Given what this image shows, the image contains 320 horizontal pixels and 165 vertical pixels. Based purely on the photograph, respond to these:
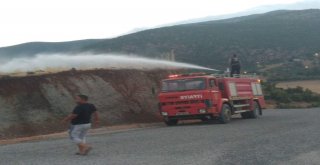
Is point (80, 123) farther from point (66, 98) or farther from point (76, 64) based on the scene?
point (76, 64)

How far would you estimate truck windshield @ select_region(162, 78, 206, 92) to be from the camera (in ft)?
77.7

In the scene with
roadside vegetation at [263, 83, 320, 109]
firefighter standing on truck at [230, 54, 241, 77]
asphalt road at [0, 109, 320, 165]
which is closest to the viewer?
asphalt road at [0, 109, 320, 165]

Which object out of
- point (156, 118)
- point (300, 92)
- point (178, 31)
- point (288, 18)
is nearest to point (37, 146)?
point (156, 118)

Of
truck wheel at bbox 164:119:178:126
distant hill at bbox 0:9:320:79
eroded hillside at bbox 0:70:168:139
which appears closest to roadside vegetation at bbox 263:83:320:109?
eroded hillside at bbox 0:70:168:139

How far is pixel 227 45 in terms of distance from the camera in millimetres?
87000

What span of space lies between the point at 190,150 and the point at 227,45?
2913 inches

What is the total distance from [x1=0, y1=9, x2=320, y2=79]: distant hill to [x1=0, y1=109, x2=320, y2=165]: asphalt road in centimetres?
5392

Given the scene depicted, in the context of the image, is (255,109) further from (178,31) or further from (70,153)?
(178,31)

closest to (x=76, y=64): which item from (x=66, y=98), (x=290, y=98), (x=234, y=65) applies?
(x=66, y=98)

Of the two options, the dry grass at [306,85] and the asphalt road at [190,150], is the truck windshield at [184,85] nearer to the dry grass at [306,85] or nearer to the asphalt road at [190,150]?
the asphalt road at [190,150]

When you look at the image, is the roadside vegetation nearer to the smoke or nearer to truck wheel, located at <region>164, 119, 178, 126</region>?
the smoke

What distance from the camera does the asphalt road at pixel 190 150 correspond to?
40.4 ft

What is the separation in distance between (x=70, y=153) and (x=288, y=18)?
10750 centimetres

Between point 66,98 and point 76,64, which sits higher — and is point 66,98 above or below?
below
